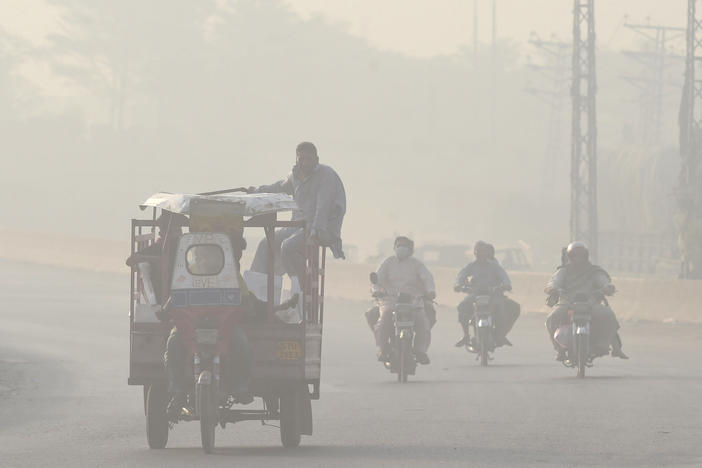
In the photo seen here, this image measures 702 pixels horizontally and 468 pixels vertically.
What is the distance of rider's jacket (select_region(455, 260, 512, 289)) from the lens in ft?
72.5

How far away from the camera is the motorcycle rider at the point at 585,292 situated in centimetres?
1939

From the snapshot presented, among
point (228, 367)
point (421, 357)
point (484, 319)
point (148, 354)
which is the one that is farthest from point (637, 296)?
point (228, 367)

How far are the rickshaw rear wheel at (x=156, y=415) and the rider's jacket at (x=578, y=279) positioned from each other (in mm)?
8534

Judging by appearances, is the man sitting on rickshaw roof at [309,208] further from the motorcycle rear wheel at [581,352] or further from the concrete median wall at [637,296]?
the concrete median wall at [637,296]

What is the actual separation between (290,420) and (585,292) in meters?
8.07

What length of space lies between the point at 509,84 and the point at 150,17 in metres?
67.4

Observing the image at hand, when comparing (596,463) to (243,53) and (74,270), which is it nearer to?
(74,270)

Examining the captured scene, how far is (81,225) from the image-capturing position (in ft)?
313

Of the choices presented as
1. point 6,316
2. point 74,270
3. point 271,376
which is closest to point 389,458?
point 271,376

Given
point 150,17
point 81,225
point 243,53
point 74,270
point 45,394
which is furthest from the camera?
point 243,53

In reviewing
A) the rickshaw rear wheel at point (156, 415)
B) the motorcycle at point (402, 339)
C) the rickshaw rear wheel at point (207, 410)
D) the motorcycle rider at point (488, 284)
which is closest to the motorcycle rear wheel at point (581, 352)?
the motorcycle at point (402, 339)

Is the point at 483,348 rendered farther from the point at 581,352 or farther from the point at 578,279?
the point at 581,352

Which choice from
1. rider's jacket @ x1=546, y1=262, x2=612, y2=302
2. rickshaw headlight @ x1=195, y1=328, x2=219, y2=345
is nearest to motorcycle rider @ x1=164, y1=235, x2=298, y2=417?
rickshaw headlight @ x1=195, y1=328, x2=219, y2=345

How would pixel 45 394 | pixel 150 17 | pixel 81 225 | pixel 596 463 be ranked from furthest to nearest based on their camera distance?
pixel 150 17, pixel 81 225, pixel 45 394, pixel 596 463
